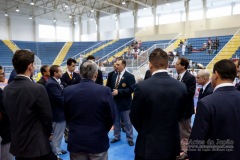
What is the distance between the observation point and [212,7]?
19156mm

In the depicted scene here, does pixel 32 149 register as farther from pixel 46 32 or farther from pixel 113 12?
pixel 46 32

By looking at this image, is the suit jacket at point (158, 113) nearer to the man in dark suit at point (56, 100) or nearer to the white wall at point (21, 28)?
the man in dark suit at point (56, 100)

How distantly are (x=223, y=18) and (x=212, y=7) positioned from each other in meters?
1.62

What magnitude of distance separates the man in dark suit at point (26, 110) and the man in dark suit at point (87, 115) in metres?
0.26

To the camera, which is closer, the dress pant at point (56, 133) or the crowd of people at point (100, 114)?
the crowd of people at point (100, 114)

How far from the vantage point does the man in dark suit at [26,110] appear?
2.06m

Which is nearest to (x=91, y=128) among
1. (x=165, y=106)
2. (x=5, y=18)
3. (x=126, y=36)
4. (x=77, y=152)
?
(x=77, y=152)

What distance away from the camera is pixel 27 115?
2076mm

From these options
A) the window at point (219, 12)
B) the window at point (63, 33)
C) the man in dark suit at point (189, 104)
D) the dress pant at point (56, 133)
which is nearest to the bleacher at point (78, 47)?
the window at point (63, 33)

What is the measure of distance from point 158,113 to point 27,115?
127 centimetres

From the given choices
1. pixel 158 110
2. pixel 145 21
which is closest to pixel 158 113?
pixel 158 110

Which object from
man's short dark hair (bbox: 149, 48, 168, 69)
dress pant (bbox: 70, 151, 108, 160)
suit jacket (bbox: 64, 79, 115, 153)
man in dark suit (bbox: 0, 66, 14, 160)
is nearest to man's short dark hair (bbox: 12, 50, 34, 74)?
suit jacket (bbox: 64, 79, 115, 153)

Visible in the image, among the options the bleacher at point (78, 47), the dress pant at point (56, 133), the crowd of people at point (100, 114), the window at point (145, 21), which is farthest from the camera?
the bleacher at point (78, 47)

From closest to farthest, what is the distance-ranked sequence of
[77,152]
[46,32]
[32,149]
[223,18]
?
1. [32,149]
2. [77,152]
3. [223,18]
4. [46,32]
